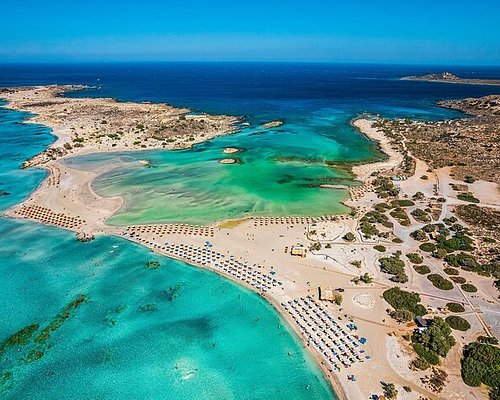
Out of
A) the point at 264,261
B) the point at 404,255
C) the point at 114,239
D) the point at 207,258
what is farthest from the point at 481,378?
the point at 114,239

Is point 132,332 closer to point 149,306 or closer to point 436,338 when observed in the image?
point 149,306

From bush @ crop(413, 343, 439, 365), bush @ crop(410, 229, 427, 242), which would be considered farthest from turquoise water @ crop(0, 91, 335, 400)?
bush @ crop(410, 229, 427, 242)

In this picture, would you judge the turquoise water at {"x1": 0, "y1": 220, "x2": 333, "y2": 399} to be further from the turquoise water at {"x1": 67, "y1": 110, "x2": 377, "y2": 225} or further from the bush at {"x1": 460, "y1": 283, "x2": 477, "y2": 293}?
the bush at {"x1": 460, "y1": 283, "x2": 477, "y2": 293}

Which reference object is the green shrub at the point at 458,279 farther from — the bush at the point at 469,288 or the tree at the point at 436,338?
the tree at the point at 436,338

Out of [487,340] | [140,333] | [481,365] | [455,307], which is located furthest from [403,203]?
[140,333]

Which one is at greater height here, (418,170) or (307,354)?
(418,170)

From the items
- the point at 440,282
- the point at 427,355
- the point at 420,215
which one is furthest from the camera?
the point at 420,215

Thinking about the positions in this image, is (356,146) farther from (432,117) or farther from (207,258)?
(207,258)
